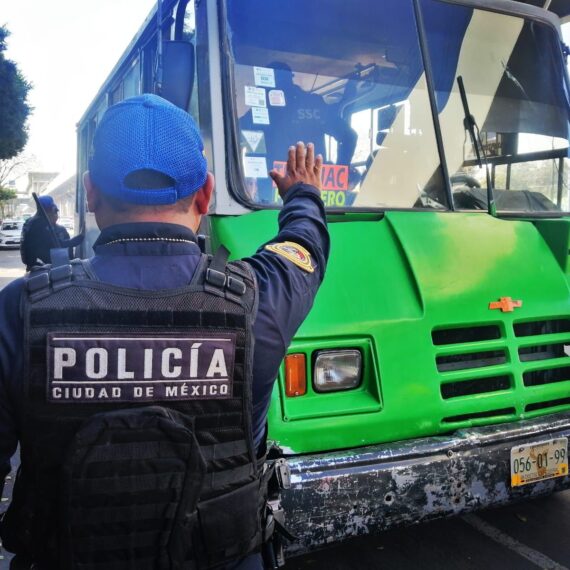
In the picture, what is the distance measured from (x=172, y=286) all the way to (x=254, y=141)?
1.94 m

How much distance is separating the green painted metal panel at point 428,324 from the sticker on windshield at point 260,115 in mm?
530

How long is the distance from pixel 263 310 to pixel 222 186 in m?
1.71

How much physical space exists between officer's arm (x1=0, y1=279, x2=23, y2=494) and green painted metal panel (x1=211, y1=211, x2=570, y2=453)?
4.00 ft

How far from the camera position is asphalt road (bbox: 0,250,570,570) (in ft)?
9.82

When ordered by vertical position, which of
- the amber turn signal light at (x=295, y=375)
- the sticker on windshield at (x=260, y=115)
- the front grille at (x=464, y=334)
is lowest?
the amber turn signal light at (x=295, y=375)

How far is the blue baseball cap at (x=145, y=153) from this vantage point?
52.2 inches

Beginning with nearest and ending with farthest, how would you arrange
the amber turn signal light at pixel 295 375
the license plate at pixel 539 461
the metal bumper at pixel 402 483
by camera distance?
the metal bumper at pixel 402 483
the amber turn signal light at pixel 295 375
the license plate at pixel 539 461

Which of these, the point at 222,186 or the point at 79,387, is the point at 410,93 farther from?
the point at 79,387

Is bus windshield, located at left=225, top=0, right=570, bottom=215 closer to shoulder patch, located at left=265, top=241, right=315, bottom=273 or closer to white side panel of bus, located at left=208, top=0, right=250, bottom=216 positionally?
white side panel of bus, located at left=208, top=0, right=250, bottom=216

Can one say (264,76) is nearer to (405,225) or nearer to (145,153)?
(405,225)

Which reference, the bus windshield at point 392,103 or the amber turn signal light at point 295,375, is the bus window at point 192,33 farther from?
the amber turn signal light at point 295,375

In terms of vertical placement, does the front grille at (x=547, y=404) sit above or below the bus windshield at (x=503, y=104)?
below

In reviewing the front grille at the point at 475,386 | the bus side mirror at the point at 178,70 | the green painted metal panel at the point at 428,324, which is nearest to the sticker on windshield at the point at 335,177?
the green painted metal panel at the point at 428,324

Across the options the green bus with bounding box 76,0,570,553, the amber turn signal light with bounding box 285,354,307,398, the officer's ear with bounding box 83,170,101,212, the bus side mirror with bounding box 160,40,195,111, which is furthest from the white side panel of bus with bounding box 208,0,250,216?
the officer's ear with bounding box 83,170,101,212
